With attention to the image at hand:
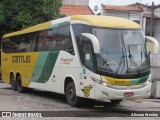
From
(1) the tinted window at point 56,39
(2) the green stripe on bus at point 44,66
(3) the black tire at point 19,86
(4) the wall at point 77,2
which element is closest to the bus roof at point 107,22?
(1) the tinted window at point 56,39

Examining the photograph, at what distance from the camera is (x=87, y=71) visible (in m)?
13.0

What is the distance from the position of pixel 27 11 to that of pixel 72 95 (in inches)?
626

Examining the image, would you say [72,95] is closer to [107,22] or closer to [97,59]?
[97,59]

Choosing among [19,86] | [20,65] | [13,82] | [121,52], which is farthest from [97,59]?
[13,82]

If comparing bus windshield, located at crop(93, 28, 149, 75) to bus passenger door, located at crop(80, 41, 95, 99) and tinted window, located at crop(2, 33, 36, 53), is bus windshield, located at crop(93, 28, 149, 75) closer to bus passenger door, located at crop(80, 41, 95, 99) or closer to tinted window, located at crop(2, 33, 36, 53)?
bus passenger door, located at crop(80, 41, 95, 99)

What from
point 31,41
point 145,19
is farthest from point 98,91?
point 145,19

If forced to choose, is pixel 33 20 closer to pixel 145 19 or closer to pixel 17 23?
pixel 17 23

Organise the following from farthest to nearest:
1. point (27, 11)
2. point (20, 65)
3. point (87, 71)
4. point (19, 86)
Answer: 1. point (27, 11)
2. point (19, 86)
3. point (20, 65)
4. point (87, 71)

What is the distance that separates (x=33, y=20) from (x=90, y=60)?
16208mm

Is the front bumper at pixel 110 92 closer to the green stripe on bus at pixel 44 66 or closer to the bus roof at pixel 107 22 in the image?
the bus roof at pixel 107 22

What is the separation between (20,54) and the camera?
1958 centimetres

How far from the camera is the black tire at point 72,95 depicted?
45.4ft

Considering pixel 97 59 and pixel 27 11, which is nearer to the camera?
A: pixel 97 59

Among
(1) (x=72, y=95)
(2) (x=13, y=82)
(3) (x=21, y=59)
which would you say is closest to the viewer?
(1) (x=72, y=95)
